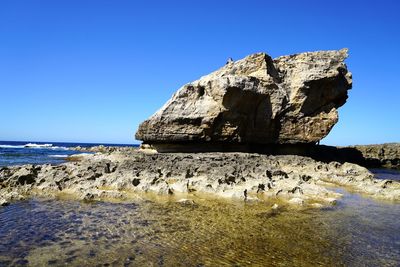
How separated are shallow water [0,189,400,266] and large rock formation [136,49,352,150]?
17.1 m

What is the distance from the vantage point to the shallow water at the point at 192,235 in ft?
23.7

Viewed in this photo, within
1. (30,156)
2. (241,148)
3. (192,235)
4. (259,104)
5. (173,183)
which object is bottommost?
(192,235)

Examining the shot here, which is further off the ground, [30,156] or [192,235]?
[30,156]

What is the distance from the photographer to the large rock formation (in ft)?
96.3

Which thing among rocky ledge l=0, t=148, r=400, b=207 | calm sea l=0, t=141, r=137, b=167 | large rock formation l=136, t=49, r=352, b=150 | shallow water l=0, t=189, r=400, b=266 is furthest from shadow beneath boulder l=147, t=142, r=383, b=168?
shallow water l=0, t=189, r=400, b=266

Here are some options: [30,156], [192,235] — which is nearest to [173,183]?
[192,235]

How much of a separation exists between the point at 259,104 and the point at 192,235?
23.2 m

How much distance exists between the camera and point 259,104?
101 feet

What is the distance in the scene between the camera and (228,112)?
29.4 meters

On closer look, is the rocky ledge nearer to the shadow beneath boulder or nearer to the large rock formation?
the large rock formation

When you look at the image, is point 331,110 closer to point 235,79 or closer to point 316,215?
point 235,79

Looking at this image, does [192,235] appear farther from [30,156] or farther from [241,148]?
[30,156]

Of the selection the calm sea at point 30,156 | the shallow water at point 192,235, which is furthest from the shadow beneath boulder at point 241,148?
the shallow water at point 192,235

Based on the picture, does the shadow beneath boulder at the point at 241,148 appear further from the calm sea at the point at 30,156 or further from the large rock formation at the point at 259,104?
the calm sea at the point at 30,156
